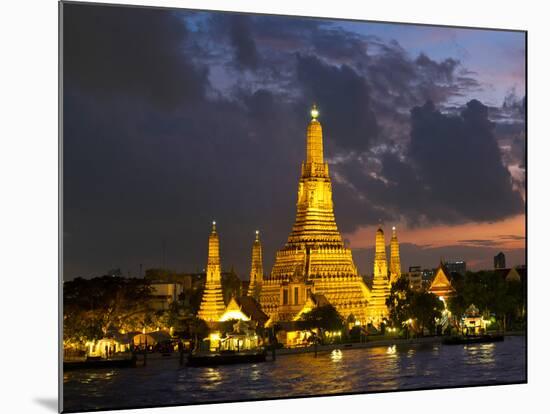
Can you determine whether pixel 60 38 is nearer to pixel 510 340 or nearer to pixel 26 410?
pixel 26 410

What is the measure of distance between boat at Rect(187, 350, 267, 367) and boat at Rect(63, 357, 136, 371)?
1.97 feet

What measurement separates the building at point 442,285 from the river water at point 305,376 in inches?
24.0

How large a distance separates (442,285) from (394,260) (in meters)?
0.61

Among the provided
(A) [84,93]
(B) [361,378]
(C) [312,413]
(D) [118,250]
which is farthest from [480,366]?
(A) [84,93]

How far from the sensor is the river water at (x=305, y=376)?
35.2 feet

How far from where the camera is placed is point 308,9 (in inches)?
453

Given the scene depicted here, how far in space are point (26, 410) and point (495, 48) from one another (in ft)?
19.4

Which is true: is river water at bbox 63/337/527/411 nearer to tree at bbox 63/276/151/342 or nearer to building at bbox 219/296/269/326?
tree at bbox 63/276/151/342

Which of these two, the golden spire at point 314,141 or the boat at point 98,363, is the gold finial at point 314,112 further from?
the boat at point 98,363

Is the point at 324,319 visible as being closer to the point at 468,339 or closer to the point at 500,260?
the point at 468,339

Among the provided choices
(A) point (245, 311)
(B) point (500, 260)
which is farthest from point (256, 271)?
(B) point (500, 260)

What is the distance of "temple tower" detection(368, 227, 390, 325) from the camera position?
12.5 meters

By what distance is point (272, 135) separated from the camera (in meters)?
12.0

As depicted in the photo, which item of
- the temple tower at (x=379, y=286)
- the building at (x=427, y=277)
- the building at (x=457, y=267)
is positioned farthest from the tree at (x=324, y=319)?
the building at (x=457, y=267)
